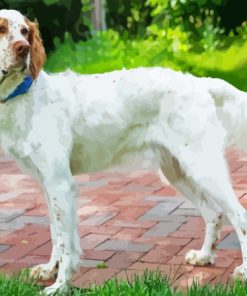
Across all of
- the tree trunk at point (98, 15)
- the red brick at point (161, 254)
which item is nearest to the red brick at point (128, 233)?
the red brick at point (161, 254)

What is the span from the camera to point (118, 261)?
5.01 m

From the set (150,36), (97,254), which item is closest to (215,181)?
(97,254)

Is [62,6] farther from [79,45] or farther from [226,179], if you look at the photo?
[226,179]

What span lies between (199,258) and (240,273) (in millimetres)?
396

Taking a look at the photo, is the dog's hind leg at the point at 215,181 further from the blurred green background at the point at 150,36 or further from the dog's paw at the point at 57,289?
the blurred green background at the point at 150,36

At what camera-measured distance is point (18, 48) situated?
13.5 ft

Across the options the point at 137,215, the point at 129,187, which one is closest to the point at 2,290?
the point at 137,215

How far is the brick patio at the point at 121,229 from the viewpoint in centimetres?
489

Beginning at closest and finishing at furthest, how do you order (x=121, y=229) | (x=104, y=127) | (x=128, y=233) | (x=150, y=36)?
1. (x=104, y=127)
2. (x=128, y=233)
3. (x=121, y=229)
4. (x=150, y=36)

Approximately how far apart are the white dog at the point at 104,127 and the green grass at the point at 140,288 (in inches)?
8.8

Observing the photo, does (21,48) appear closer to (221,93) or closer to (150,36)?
(221,93)

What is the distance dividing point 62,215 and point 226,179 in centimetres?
96

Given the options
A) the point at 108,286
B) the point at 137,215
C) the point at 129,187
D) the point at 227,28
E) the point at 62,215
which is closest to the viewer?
the point at 108,286

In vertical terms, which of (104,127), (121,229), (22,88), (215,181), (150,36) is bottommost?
(150,36)
